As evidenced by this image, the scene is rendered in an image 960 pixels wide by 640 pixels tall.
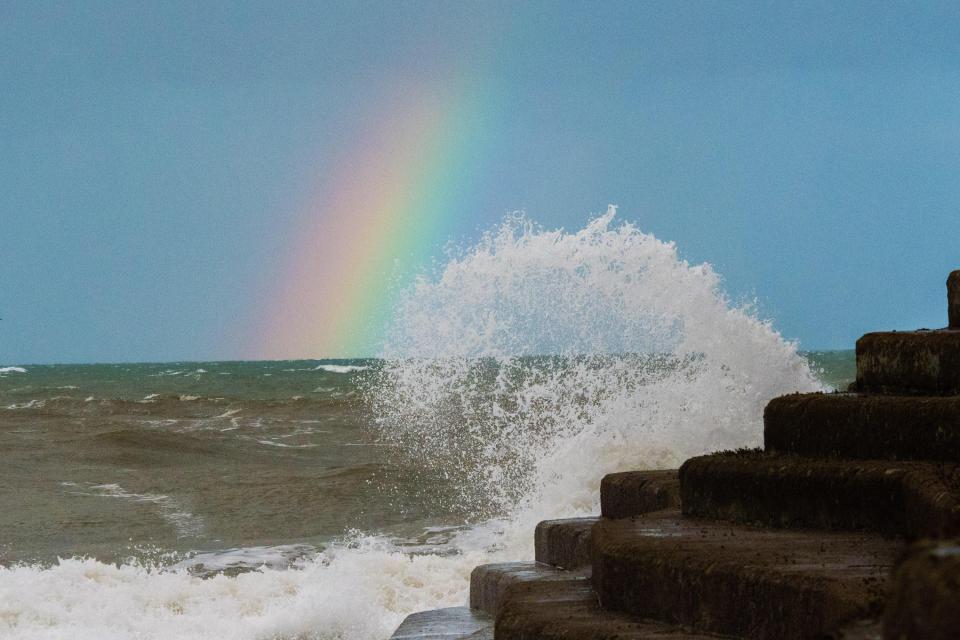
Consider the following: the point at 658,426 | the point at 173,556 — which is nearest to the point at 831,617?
the point at 658,426

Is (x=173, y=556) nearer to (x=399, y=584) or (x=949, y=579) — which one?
(x=399, y=584)

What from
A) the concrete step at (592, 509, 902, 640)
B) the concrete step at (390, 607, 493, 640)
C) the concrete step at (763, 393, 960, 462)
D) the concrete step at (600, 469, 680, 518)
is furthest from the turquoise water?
the concrete step at (592, 509, 902, 640)

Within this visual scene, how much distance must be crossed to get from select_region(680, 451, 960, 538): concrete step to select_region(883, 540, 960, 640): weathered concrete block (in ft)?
7.25

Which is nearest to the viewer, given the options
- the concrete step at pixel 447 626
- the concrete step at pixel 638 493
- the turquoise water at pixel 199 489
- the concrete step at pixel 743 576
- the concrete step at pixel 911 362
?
the concrete step at pixel 743 576

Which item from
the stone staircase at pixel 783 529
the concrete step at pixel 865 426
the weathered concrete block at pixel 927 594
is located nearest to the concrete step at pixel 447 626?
the stone staircase at pixel 783 529

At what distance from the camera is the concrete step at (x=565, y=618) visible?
360 centimetres

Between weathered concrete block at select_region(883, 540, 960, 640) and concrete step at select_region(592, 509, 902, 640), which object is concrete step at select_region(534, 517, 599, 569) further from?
weathered concrete block at select_region(883, 540, 960, 640)

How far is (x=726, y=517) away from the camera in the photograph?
4.61m

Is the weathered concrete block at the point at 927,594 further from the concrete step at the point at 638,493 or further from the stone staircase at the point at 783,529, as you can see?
the concrete step at the point at 638,493

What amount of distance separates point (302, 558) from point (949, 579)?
35.4 ft

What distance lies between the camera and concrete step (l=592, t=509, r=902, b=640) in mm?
3195

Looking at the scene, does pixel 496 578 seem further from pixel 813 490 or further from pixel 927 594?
pixel 927 594

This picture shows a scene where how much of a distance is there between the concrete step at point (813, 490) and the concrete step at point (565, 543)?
31.4 inches

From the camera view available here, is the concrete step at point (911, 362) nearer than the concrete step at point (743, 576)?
No
